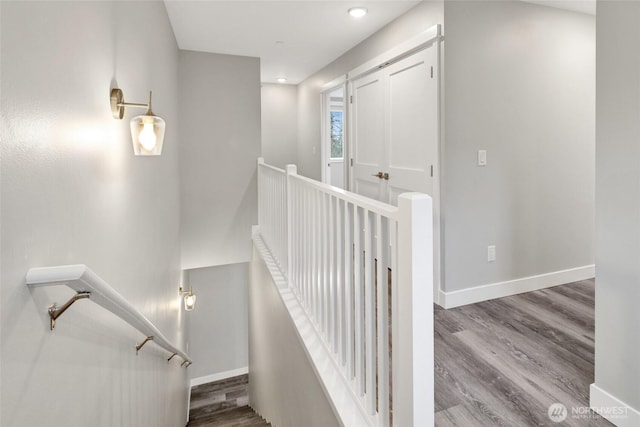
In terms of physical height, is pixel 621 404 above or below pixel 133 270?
below

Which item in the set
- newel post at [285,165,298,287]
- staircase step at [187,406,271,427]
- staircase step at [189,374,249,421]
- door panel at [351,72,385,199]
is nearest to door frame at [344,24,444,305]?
door panel at [351,72,385,199]

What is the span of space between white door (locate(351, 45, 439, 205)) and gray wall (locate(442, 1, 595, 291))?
0.18 meters

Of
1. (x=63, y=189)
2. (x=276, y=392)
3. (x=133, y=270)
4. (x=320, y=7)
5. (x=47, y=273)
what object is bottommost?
(x=276, y=392)

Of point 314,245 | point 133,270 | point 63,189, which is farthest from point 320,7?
point 63,189

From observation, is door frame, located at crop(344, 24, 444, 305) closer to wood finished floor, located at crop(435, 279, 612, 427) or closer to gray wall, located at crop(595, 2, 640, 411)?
wood finished floor, located at crop(435, 279, 612, 427)

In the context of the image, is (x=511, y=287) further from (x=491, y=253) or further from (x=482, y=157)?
(x=482, y=157)

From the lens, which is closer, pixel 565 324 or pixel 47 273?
pixel 47 273

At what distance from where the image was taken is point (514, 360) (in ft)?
6.89

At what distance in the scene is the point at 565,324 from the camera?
2.51 m

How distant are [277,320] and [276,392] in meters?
0.64

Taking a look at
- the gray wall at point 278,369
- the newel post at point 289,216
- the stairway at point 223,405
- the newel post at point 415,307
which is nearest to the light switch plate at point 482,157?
the newel post at point 289,216

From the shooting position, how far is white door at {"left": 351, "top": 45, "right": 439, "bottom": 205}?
2.93m

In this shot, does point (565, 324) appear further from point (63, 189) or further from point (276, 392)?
point (63, 189)

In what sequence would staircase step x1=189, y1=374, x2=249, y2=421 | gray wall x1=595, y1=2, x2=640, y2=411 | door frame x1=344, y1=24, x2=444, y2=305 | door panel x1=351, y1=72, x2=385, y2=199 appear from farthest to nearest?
staircase step x1=189, y1=374, x2=249, y2=421
door panel x1=351, y1=72, x2=385, y2=199
door frame x1=344, y1=24, x2=444, y2=305
gray wall x1=595, y1=2, x2=640, y2=411
